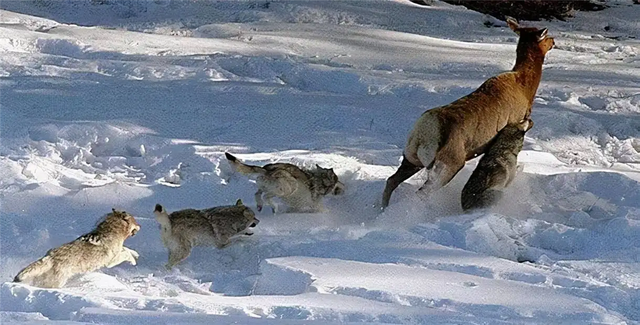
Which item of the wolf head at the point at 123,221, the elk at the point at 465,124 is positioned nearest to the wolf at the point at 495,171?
the elk at the point at 465,124

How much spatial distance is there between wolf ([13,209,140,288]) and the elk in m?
2.33

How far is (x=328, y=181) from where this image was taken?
7.69m

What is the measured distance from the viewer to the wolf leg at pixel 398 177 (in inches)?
308

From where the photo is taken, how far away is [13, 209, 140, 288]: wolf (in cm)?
573

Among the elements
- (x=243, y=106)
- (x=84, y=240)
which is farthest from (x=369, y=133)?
(x=84, y=240)

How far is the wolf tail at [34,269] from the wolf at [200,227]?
0.86 m

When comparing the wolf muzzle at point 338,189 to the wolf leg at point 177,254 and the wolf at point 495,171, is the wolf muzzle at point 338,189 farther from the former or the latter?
the wolf leg at point 177,254

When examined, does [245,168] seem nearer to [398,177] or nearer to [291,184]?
[291,184]

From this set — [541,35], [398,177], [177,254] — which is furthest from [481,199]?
[177,254]

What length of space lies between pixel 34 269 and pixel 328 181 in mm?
2747

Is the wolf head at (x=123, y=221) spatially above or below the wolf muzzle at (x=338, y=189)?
above

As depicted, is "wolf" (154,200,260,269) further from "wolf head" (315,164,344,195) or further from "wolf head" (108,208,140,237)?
"wolf head" (315,164,344,195)

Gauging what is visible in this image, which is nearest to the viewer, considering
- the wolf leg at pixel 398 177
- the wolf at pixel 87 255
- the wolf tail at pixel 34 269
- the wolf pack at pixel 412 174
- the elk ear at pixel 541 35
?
the wolf tail at pixel 34 269

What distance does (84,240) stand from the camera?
6.16 metres
